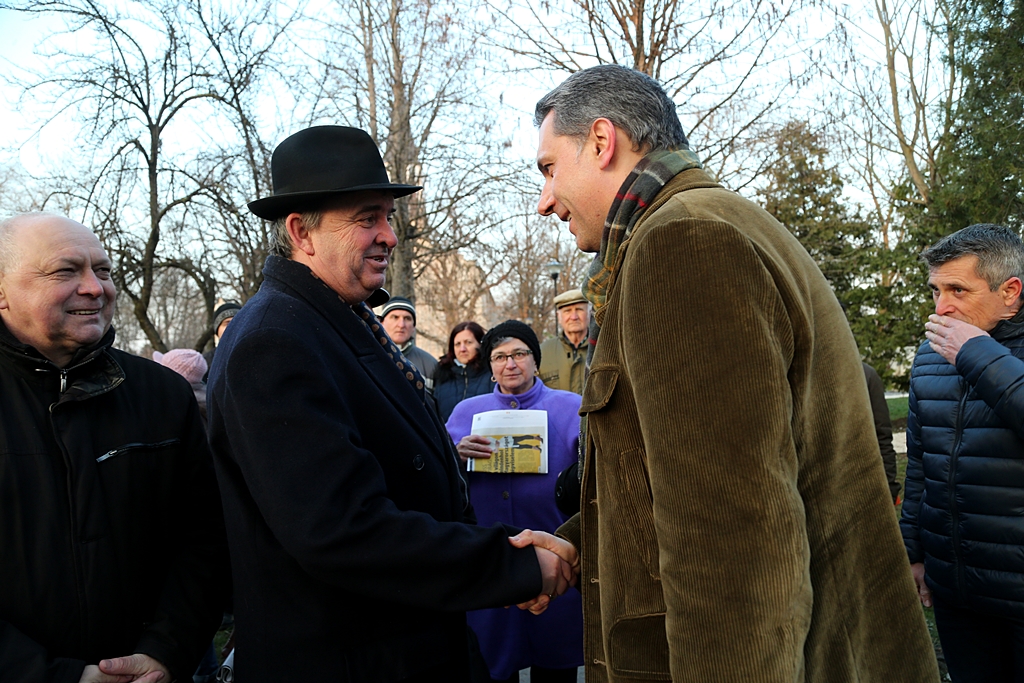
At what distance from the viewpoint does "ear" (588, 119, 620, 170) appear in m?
1.83

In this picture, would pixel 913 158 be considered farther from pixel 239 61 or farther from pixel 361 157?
pixel 361 157

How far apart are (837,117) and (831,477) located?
1093cm

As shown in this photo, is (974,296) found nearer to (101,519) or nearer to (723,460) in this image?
(723,460)

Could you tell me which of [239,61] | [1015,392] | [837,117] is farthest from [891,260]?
[1015,392]

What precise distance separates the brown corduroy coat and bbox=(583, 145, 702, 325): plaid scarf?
Result: 0.04 meters

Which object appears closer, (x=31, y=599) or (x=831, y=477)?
(x=831, y=477)

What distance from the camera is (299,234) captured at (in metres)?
2.26

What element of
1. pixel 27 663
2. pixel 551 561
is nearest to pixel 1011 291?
pixel 551 561

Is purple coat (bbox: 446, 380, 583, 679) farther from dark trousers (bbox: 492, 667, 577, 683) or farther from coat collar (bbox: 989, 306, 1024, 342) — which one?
coat collar (bbox: 989, 306, 1024, 342)

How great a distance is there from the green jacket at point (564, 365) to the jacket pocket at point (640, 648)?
4.72 m

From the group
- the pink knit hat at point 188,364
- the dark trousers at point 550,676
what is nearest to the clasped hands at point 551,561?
the dark trousers at point 550,676

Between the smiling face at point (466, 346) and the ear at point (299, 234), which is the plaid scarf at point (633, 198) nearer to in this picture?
the ear at point (299, 234)

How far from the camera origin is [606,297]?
5.76 ft

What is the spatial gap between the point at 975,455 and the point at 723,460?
223 centimetres
